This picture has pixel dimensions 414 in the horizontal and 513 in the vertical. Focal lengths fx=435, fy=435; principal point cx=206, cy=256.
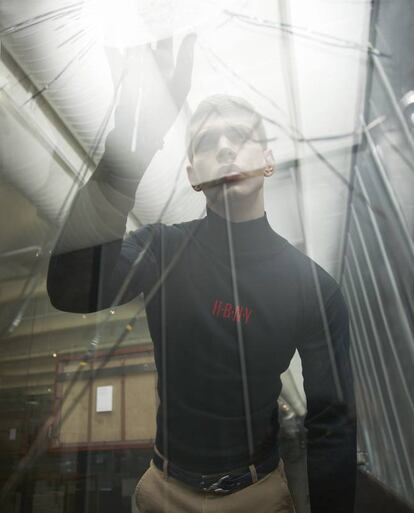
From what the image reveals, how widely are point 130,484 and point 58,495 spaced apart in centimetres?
14

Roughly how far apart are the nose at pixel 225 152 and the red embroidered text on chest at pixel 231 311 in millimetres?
246

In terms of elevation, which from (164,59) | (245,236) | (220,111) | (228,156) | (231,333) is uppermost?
(164,59)

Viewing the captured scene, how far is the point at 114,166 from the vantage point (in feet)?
2.55

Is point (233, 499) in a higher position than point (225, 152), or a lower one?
lower

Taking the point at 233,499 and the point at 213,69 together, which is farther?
the point at 213,69

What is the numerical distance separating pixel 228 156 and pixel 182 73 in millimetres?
198

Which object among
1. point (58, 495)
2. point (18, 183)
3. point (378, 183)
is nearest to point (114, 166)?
point (18, 183)

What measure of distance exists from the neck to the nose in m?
0.05

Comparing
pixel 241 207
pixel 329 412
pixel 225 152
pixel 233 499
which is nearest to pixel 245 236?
pixel 241 207

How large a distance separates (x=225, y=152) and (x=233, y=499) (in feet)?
1.85

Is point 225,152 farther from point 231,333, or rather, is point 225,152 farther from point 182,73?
point 231,333

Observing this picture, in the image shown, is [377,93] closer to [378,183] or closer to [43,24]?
[378,183]

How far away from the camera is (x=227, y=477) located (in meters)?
0.67


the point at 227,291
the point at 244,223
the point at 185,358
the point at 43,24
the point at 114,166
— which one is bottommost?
the point at 185,358
